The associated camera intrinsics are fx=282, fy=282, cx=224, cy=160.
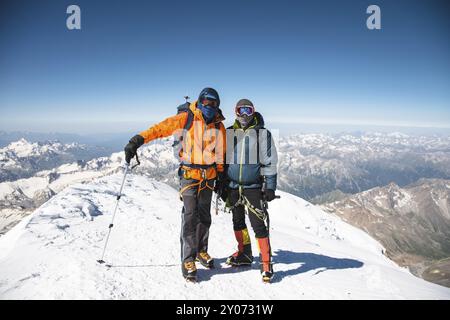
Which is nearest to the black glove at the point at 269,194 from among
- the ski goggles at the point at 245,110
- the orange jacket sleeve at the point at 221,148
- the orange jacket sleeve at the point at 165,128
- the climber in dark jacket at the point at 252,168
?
the climber in dark jacket at the point at 252,168

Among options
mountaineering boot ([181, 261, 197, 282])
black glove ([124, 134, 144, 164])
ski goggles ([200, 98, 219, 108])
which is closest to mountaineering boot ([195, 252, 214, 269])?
mountaineering boot ([181, 261, 197, 282])

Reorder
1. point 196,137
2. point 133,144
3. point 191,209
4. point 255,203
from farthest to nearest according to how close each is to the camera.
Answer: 1. point 255,203
2. point 191,209
3. point 196,137
4. point 133,144

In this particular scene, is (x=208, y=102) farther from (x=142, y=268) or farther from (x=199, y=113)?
(x=142, y=268)

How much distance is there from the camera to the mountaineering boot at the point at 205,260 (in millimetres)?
8359

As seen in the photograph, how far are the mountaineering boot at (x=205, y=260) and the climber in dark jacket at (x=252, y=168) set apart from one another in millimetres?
1525

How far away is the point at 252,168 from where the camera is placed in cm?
795

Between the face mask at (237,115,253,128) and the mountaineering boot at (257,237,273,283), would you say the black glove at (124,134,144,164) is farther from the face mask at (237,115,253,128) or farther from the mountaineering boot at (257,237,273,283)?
the mountaineering boot at (257,237,273,283)

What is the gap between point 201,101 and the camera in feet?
24.9

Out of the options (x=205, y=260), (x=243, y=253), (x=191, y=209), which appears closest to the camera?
(x=191, y=209)

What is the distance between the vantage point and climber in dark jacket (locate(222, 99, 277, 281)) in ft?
25.9

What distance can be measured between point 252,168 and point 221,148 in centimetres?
105

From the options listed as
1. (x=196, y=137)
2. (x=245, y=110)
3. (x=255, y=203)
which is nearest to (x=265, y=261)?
(x=255, y=203)

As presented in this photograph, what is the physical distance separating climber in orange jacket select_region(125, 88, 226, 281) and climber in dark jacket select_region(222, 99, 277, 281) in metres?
0.46
